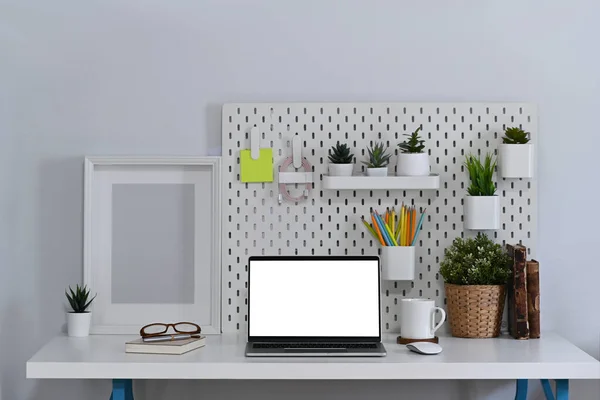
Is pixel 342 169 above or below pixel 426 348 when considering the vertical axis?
above

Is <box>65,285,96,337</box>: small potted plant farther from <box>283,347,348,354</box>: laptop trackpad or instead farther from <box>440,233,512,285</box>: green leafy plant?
<box>440,233,512,285</box>: green leafy plant

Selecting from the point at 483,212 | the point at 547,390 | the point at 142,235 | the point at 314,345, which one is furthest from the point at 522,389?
the point at 142,235

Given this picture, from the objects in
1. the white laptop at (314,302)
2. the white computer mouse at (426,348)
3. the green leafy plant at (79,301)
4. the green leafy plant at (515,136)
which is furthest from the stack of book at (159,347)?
the green leafy plant at (515,136)

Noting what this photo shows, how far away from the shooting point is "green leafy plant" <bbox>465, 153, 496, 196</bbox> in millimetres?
2012

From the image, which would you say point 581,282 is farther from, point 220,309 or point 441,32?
point 220,309

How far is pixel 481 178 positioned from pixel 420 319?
0.40 m

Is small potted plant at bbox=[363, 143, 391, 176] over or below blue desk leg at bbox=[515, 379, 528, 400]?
over

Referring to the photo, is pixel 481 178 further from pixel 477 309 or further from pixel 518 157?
pixel 477 309

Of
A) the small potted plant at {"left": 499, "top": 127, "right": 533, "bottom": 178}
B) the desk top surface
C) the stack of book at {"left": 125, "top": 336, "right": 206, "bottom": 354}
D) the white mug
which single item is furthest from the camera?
the small potted plant at {"left": 499, "top": 127, "right": 533, "bottom": 178}

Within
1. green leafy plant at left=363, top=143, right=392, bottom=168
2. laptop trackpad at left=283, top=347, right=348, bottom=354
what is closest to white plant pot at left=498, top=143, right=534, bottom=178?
green leafy plant at left=363, top=143, right=392, bottom=168

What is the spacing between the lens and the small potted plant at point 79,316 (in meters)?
2.02

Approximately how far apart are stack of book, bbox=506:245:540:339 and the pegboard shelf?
0.91 feet

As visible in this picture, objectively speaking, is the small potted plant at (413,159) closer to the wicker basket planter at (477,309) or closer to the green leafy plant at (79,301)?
the wicker basket planter at (477,309)

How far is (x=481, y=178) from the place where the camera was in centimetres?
201
